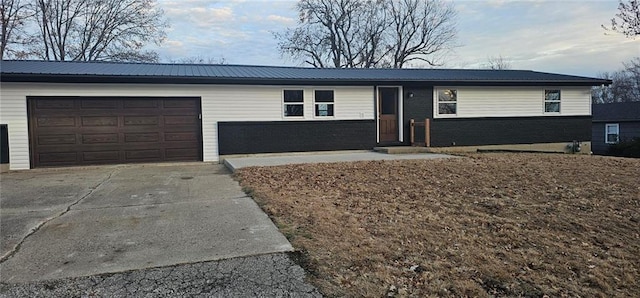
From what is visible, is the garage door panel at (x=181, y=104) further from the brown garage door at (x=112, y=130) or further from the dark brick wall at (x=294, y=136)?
the dark brick wall at (x=294, y=136)

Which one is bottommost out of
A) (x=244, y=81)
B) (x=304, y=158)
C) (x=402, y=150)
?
(x=304, y=158)

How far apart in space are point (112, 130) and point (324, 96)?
6.36m

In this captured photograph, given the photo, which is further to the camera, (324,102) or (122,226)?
(324,102)

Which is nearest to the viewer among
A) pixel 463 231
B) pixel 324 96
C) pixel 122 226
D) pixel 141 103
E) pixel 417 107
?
pixel 463 231

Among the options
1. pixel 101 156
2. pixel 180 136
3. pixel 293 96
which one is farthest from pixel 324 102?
pixel 101 156

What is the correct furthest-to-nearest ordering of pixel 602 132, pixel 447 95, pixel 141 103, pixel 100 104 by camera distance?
pixel 602 132, pixel 447 95, pixel 141 103, pixel 100 104

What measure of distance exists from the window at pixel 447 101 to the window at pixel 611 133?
1995 cm

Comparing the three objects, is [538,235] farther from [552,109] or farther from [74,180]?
[552,109]

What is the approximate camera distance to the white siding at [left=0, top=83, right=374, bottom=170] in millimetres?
10305

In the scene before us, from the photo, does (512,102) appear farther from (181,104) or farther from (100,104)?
(100,104)

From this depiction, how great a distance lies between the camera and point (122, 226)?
468 cm

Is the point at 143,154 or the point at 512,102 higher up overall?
the point at 512,102

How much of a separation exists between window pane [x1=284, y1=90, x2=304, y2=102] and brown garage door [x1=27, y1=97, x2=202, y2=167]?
8.86 ft

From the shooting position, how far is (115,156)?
11.1 meters
